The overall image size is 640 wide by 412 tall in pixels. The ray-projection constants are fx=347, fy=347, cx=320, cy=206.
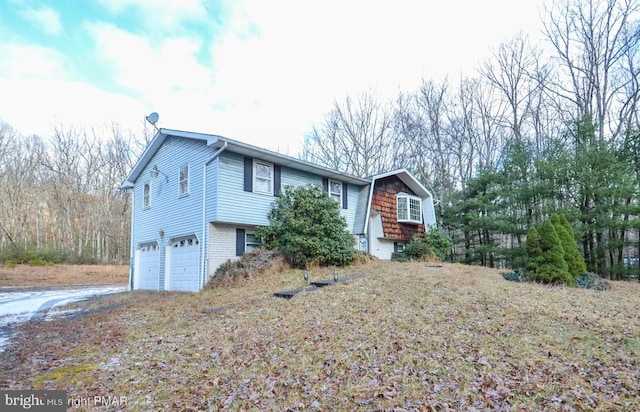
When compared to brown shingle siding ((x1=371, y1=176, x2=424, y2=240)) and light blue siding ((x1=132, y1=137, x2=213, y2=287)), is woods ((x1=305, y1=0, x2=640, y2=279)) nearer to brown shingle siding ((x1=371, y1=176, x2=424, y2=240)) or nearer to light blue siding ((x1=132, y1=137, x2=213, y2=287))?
brown shingle siding ((x1=371, y1=176, x2=424, y2=240))

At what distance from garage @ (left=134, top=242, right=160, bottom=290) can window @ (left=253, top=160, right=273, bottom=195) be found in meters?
5.26

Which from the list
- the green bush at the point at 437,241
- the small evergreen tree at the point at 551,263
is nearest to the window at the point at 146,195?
the green bush at the point at 437,241

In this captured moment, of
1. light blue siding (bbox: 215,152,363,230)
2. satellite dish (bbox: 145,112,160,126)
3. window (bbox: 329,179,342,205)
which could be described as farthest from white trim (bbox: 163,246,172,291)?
window (bbox: 329,179,342,205)

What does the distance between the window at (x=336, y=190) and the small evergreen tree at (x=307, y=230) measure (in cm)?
245

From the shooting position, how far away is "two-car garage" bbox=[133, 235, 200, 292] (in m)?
11.7

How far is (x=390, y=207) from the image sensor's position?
674 inches

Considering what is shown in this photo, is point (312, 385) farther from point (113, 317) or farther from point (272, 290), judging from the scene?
Result: point (113, 317)

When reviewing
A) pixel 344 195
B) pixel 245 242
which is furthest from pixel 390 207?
pixel 245 242

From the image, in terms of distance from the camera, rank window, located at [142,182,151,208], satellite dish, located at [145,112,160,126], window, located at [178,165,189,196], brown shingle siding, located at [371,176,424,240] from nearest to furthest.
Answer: window, located at [178,165,189,196]
satellite dish, located at [145,112,160,126]
window, located at [142,182,151,208]
brown shingle siding, located at [371,176,424,240]

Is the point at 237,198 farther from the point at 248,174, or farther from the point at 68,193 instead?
the point at 68,193

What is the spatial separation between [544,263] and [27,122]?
3409 cm

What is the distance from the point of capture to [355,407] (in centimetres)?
329

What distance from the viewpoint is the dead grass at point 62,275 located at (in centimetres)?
1939

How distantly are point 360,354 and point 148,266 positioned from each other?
501 inches
